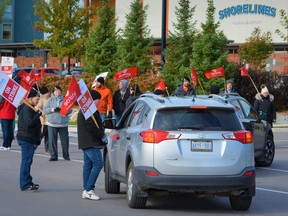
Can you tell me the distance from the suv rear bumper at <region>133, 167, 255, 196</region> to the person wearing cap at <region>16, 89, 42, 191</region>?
8.88 feet

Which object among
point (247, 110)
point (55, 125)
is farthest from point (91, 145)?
point (55, 125)

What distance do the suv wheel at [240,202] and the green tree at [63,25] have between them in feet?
133

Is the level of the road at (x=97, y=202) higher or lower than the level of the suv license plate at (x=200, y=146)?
lower

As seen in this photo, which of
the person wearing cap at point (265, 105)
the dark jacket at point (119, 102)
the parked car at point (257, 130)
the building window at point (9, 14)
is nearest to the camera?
the parked car at point (257, 130)

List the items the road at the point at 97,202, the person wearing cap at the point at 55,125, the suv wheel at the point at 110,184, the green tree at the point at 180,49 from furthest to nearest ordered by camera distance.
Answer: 1. the green tree at the point at 180,49
2. the person wearing cap at the point at 55,125
3. the suv wheel at the point at 110,184
4. the road at the point at 97,202

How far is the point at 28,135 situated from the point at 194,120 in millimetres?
3175

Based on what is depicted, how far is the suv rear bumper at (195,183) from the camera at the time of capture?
1091 centimetres

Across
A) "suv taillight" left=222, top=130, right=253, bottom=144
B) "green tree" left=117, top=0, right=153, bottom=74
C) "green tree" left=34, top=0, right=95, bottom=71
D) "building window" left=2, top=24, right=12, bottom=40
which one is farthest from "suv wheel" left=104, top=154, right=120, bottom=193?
"building window" left=2, top=24, right=12, bottom=40

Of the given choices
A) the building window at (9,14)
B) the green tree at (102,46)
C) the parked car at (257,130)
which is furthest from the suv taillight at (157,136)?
the building window at (9,14)

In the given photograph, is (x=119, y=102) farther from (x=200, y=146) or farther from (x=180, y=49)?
(x=180, y=49)

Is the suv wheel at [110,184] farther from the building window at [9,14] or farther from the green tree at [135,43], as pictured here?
the building window at [9,14]

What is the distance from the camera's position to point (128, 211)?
11391 mm

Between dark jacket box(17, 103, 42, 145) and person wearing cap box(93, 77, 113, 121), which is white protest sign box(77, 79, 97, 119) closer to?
dark jacket box(17, 103, 42, 145)

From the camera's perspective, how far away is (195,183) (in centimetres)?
1090
